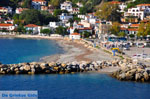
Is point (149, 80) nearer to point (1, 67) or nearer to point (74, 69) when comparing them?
point (74, 69)

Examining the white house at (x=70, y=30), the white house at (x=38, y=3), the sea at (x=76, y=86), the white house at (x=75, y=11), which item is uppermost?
the white house at (x=38, y=3)

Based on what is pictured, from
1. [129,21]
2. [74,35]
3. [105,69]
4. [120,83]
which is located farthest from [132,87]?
[129,21]

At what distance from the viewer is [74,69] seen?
24.8 m

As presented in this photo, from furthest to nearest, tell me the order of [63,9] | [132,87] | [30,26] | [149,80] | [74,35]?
[63,9] < [30,26] < [74,35] < [149,80] < [132,87]

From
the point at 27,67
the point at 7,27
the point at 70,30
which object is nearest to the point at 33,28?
the point at 7,27

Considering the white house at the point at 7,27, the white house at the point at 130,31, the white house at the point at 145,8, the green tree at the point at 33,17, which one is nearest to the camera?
the white house at the point at 130,31

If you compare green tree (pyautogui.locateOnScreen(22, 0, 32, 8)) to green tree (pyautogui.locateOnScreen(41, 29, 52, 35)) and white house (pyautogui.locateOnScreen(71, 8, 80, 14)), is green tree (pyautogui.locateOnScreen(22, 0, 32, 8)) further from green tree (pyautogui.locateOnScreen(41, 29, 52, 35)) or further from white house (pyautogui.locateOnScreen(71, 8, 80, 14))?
green tree (pyautogui.locateOnScreen(41, 29, 52, 35))

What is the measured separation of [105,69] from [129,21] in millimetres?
36480

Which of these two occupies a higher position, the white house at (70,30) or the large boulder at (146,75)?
the large boulder at (146,75)

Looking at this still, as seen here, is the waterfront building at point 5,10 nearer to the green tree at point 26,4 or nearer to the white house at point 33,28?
the green tree at point 26,4

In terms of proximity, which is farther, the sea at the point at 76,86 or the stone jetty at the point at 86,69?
the stone jetty at the point at 86,69

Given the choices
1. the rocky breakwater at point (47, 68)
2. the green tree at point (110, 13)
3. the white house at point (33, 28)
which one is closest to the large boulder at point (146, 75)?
the rocky breakwater at point (47, 68)

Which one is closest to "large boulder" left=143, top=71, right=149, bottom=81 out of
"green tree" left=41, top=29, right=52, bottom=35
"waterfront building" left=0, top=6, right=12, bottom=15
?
"green tree" left=41, top=29, right=52, bottom=35

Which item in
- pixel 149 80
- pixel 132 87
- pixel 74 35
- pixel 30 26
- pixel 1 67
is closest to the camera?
pixel 132 87
